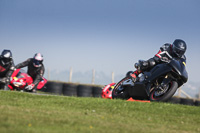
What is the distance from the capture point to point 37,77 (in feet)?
48.7

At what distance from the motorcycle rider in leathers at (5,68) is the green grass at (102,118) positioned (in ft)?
19.9

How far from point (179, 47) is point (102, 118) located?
4.72m

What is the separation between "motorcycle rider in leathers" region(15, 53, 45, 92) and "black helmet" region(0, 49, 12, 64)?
879mm

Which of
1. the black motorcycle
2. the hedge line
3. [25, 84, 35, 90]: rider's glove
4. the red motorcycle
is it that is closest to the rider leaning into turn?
the black motorcycle

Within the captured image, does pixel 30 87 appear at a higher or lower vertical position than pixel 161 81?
lower

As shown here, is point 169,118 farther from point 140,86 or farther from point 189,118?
point 140,86

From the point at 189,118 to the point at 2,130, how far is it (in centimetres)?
464

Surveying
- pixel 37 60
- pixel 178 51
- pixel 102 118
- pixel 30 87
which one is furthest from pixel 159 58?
pixel 30 87

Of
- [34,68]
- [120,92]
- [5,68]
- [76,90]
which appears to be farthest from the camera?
[76,90]

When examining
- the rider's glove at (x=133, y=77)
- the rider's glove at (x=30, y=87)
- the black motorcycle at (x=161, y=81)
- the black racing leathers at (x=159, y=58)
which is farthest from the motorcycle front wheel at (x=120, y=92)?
the rider's glove at (x=30, y=87)

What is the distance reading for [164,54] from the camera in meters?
10.0

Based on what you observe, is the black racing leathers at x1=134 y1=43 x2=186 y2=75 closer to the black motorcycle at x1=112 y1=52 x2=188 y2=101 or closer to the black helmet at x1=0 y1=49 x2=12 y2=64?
the black motorcycle at x1=112 y1=52 x2=188 y2=101

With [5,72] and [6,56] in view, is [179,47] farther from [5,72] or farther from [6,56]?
[5,72]

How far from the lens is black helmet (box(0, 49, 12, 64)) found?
13594 mm
